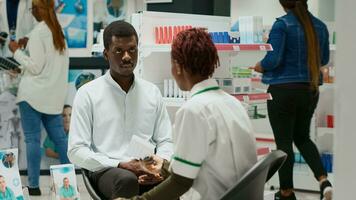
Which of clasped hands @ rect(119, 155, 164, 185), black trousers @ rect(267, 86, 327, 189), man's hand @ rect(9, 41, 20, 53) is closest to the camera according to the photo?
clasped hands @ rect(119, 155, 164, 185)

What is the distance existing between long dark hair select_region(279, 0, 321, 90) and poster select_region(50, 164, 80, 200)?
187cm

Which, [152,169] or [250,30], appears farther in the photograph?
[250,30]

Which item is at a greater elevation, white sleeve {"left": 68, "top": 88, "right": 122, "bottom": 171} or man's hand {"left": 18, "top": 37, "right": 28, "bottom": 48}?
man's hand {"left": 18, "top": 37, "right": 28, "bottom": 48}

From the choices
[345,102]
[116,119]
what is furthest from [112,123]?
[345,102]

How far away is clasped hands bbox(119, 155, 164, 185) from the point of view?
2410 millimetres

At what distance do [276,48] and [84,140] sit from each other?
1899 millimetres

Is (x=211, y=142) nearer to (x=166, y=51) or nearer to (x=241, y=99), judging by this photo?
(x=241, y=99)

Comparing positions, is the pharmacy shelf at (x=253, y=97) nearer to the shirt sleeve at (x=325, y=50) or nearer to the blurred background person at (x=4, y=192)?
the shirt sleeve at (x=325, y=50)

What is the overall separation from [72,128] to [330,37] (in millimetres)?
2615

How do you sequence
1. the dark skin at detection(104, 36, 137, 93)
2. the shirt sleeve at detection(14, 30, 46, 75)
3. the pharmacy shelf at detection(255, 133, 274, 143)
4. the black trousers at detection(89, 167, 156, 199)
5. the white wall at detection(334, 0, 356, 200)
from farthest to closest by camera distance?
the pharmacy shelf at detection(255, 133, 274, 143) → the shirt sleeve at detection(14, 30, 46, 75) → the dark skin at detection(104, 36, 137, 93) → the black trousers at detection(89, 167, 156, 199) → the white wall at detection(334, 0, 356, 200)

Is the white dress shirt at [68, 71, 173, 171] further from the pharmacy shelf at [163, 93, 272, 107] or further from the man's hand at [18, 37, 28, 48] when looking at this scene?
the man's hand at [18, 37, 28, 48]

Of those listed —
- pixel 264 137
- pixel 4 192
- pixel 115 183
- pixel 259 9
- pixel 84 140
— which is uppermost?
pixel 259 9

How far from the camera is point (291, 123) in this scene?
12.8 ft

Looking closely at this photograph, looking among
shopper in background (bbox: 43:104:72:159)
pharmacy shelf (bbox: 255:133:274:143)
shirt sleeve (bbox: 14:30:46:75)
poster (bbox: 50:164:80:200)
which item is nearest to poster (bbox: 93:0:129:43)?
shopper in background (bbox: 43:104:72:159)
